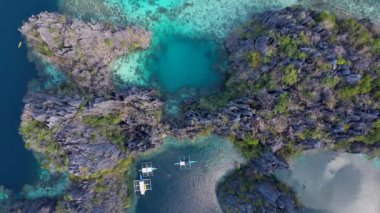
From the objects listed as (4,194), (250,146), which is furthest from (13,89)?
(250,146)

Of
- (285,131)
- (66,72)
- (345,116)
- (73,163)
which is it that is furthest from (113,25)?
(345,116)

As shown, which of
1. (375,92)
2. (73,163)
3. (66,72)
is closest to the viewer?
(375,92)

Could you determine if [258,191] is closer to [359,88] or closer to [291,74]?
[291,74]

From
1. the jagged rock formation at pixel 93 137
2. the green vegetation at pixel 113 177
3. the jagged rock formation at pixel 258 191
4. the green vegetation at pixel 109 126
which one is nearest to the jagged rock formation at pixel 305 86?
the jagged rock formation at pixel 258 191

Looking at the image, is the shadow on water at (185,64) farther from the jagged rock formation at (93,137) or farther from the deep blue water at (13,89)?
the deep blue water at (13,89)

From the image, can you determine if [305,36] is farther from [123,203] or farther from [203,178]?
[123,203]

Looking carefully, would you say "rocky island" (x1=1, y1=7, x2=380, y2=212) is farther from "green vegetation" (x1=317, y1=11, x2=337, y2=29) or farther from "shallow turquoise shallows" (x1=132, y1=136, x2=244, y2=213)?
"shallow turquoise shallows" (x1=132, y1=136, x2=244, y2=213)
